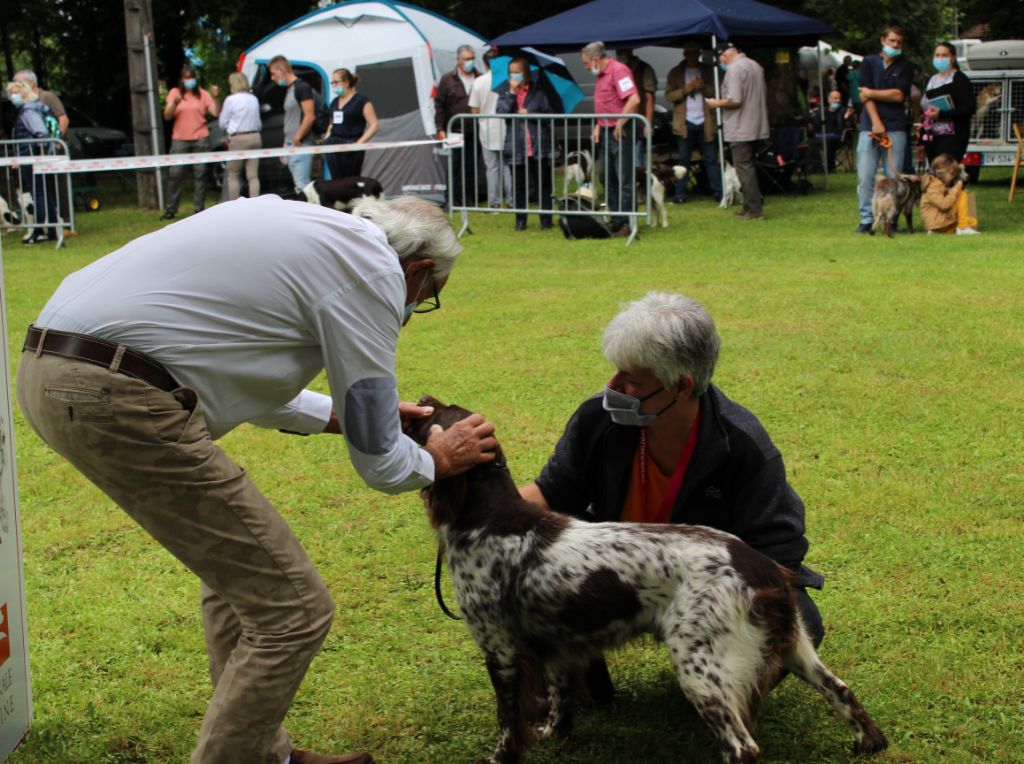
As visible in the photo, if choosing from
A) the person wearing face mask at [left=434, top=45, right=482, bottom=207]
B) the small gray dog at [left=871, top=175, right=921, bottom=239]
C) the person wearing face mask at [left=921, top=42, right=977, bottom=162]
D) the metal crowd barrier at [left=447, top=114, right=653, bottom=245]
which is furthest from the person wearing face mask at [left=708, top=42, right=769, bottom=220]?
the person wearing face mask at [left=434, top=45, right=482, bottom=207]

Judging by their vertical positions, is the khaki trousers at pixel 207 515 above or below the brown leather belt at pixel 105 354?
below

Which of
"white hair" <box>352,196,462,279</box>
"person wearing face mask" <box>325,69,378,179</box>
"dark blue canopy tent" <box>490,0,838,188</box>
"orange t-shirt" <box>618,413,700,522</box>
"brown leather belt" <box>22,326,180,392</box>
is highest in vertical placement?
"dark blue canopy tent" <box>490,0,838,188</box>

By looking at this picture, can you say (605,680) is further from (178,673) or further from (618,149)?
(618,149)

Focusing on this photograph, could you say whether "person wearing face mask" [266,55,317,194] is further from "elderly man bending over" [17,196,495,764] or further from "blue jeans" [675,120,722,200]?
"elderly man bending over" [17,196,495,764]

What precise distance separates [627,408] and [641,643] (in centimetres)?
63

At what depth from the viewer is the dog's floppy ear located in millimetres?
2986

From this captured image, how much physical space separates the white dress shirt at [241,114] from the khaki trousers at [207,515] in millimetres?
13540

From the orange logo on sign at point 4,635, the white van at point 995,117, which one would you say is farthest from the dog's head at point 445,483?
the white van at point 995,117

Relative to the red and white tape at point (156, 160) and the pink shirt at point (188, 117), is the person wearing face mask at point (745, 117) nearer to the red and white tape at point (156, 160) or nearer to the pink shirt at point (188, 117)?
the red and white tape at point (156, 160)

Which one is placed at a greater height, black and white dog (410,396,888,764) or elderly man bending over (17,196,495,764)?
elderly man bending over (17,196,495,764)

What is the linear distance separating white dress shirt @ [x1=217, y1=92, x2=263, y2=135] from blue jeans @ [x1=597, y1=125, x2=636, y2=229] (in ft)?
16.1

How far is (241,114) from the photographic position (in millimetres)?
15492

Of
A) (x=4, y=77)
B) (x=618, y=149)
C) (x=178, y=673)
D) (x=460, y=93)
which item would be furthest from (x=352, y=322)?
(x=4, y=77)

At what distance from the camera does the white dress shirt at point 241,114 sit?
1541 cm
